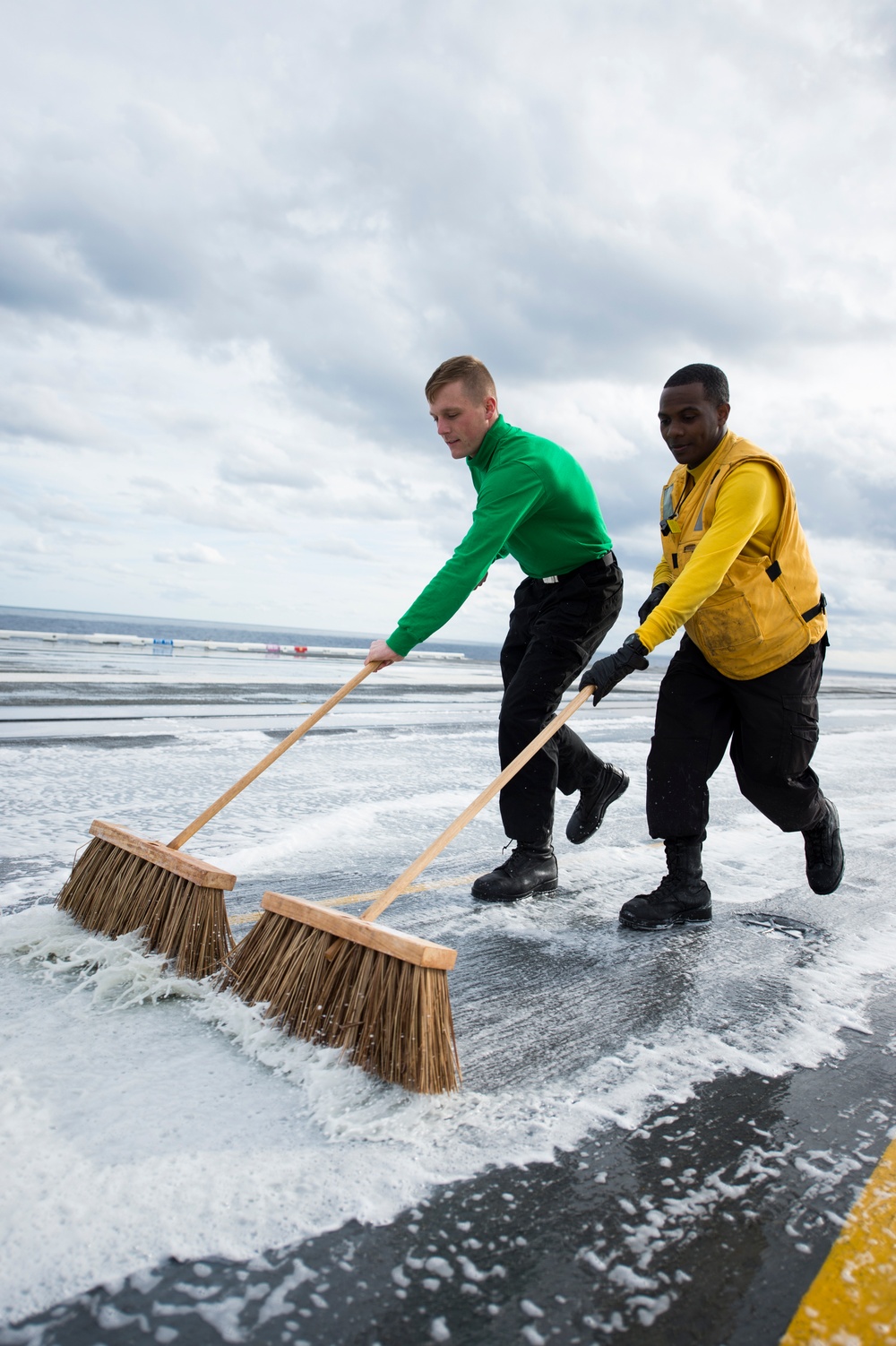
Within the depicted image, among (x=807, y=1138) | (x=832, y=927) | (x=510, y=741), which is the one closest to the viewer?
(x=807, y=1138)

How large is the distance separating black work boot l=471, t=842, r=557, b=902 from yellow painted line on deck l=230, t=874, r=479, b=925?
0.38 feet

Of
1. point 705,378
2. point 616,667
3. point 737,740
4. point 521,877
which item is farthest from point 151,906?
point 705,378

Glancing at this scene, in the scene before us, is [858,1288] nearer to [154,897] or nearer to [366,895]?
[154,897]

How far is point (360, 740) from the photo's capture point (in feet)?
23.8

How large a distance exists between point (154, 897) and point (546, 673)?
5.41ft

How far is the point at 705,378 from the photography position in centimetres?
296

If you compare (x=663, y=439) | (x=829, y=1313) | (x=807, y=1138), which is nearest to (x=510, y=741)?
(x=663, y=439)

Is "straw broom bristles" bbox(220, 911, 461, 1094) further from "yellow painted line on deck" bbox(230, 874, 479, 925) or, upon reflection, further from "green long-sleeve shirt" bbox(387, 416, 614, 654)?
"green long-sleeve shirt" bbox(387, 416, 614, 654)

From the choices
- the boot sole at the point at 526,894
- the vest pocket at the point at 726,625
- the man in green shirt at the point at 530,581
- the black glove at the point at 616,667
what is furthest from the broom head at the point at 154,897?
the vest pocket at the point at 726,625

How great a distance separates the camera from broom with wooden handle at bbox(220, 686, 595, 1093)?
1815mm

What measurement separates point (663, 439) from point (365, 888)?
1.95 m

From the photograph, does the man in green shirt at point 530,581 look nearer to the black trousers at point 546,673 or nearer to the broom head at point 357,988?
the black trousers at point 546,673

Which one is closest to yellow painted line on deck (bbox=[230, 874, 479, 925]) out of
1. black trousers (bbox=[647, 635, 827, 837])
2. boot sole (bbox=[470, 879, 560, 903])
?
boot sole (bbox=[470, 879, 560, 903])

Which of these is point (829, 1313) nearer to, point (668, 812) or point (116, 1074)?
point (116, 1074)
